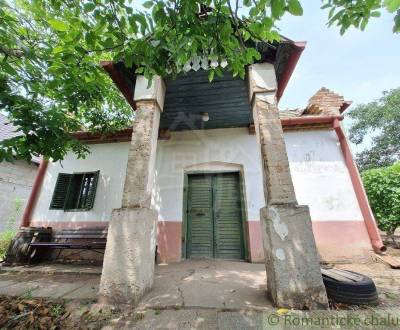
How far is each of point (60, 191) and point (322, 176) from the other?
689cm

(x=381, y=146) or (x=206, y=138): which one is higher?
(x=381, y=146)

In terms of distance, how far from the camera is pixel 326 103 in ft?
18.0

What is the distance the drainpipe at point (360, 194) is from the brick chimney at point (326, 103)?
0.47 metres

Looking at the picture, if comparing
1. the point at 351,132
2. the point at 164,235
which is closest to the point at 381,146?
the point at 351,132

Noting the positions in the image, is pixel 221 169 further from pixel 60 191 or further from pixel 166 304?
pixel 60 191

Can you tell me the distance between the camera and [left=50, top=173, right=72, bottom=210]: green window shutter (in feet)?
18.1

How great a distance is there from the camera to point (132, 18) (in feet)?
5.58

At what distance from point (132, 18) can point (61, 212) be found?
18.3 ft

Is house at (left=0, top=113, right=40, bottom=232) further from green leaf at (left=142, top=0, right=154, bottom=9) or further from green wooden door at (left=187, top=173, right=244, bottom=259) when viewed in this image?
green leaf at (left=142, top=0, right=154, bottom=9)

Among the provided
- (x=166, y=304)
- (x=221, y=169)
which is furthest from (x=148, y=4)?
(x=221, y=169)

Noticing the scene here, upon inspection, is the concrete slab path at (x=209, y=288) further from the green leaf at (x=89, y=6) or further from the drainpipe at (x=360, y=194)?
the green leaf at (x=89, y=6)

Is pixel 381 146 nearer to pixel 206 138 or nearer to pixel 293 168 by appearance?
pixel 293 168

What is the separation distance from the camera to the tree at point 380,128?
16469 mm

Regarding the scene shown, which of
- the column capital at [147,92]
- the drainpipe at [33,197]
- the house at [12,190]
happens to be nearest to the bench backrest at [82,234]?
the drainpipe at [33,197]
